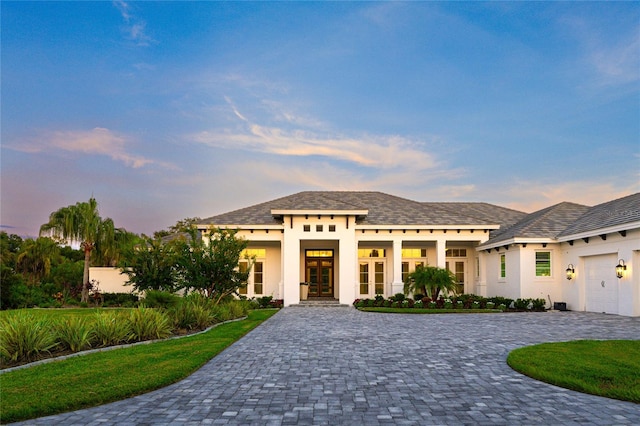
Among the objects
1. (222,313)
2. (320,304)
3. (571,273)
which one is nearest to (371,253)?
(320,304)

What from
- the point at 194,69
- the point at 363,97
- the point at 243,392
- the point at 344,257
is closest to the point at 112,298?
the point at 344,257

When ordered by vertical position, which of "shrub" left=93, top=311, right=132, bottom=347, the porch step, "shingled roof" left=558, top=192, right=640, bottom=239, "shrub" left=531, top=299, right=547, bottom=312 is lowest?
the porch step

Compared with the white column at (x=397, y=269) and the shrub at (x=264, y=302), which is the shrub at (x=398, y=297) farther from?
the shrub at (x=264, y=302)

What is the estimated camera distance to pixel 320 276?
1094 inches

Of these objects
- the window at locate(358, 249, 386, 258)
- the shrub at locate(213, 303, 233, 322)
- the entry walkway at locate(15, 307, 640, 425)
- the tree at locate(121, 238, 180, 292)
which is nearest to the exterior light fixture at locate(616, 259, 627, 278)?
the entry walkway at locate(15, 307, 640, 425)

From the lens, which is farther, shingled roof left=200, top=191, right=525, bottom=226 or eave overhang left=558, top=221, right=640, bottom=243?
shingled roof left=200, top=191, right=525, bottom=226

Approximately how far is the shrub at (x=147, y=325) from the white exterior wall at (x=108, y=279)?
17.0m

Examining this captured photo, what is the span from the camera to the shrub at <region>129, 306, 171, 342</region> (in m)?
11.3

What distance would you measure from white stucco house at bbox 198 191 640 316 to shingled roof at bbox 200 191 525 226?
0.06m

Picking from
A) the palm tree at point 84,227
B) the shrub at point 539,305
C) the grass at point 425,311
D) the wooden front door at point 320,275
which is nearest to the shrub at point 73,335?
the grass at point 425,311

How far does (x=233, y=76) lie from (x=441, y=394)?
14846mm

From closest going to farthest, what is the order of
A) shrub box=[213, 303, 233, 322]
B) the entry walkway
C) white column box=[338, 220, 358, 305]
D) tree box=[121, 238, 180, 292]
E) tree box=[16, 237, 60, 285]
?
the entry walkway, shrub box=[213, 303, 233, 322], tree box=[121, 238, 180, 292], white column box=[338, 220, 358, 305], tree box=[16, 237, 60, 285]

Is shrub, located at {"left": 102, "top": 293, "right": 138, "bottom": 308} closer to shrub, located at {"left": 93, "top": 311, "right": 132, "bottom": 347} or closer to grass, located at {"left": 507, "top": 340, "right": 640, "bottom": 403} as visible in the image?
shrub, located at {"left": 93, "top": 311, "right": 132, "bottom": 347}

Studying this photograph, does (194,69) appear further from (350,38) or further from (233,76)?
(350,38)
